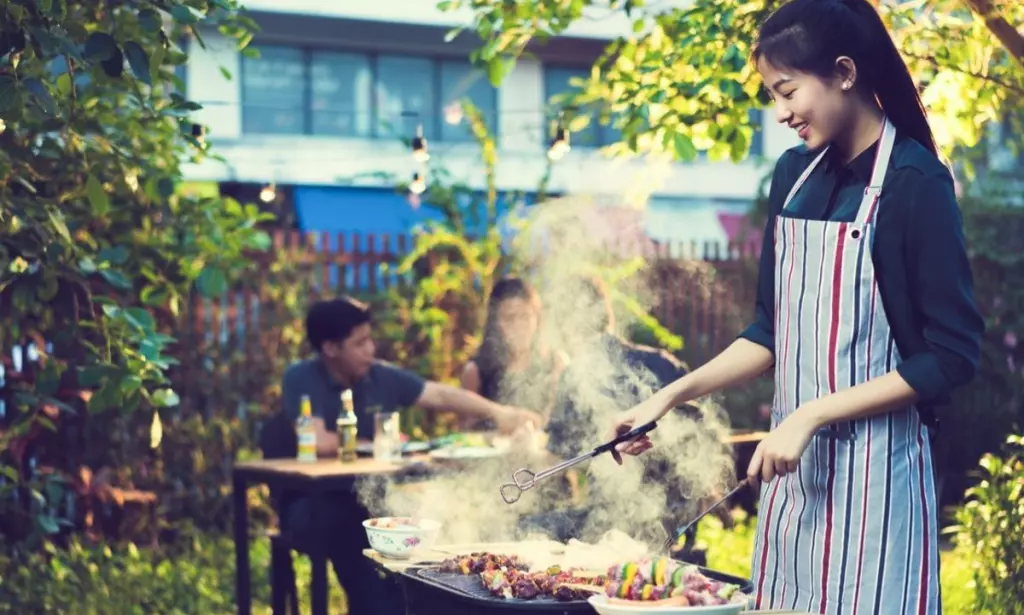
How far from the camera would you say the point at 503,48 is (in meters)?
5.51

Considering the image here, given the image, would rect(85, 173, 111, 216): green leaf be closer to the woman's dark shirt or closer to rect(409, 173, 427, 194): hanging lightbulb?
the woman's dark shirt

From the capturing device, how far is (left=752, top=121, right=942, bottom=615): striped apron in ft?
8.47

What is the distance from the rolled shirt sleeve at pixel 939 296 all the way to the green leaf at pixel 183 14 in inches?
91.3

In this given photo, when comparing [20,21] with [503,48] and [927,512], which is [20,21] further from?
[927,512]

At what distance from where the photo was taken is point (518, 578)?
3086 mm

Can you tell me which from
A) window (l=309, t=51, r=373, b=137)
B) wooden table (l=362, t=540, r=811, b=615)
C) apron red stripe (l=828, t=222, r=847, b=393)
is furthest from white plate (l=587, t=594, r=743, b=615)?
window (l=309, t=51, r=373, b=137)

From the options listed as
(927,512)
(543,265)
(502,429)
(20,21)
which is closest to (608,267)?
(543,265)

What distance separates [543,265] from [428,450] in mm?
3900

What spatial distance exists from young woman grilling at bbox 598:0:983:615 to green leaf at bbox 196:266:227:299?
2968 mm

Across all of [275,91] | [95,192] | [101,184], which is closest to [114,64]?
[95,192]

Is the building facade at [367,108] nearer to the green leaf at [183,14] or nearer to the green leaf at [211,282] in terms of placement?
the green leaf at [211,282]

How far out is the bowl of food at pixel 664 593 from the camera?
2391 millimetres

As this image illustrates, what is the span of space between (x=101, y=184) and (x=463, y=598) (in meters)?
2.57

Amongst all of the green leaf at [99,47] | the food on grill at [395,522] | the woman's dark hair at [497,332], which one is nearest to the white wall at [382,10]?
the woman's dark hair at [497,332]
